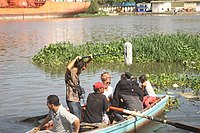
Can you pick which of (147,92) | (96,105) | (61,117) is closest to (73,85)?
(96,105)

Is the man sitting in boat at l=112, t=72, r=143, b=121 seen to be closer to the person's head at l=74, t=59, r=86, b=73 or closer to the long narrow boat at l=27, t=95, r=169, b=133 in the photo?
the long narrow boat at l=27, t=95, r=169, b=133

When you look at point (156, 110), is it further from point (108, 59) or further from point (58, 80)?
point (108, 59)

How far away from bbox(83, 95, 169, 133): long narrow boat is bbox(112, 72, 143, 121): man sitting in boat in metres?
0.35

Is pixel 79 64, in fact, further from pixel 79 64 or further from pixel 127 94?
pixel 127 94

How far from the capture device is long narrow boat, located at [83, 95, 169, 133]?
34.3 feet

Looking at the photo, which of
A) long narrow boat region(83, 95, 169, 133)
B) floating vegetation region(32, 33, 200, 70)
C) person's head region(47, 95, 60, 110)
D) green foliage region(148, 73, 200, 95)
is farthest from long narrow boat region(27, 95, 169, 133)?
floating vegetation region(32, 33, 200, 70)

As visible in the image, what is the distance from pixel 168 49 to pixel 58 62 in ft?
20.0

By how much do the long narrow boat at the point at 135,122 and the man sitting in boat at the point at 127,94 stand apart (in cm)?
35

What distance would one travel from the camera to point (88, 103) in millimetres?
10266

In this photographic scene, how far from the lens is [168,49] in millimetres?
23234

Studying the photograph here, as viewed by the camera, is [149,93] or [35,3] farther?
[35,3]

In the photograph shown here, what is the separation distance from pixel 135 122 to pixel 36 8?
8481cm

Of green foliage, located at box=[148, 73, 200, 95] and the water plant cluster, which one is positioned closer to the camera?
green foliage, located at box=[148, 73, 200, 95]

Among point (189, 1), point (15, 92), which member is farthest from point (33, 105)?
point (189, 1)
